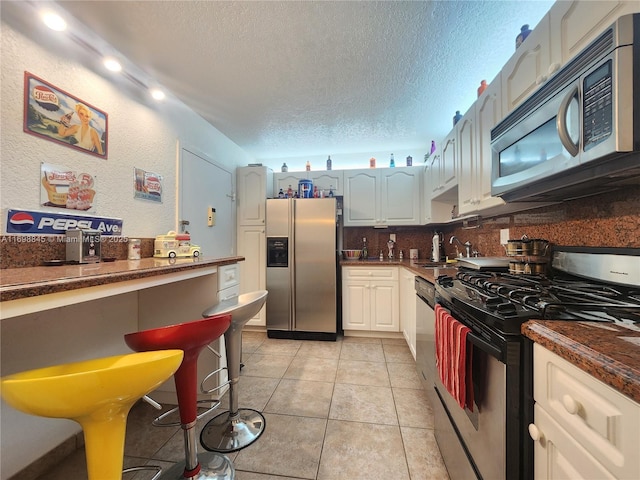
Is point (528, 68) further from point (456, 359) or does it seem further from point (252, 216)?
point (252, 216)

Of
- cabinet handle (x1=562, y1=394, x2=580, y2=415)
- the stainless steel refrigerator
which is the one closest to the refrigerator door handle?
the stainless steel refrigerator

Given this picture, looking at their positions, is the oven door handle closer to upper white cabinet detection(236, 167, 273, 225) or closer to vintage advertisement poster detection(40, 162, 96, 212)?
vintage advertisement poster detection(40, 162, 96, 212)

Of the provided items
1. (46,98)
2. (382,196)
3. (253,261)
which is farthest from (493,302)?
(253,261)

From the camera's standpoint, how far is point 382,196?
335 cm

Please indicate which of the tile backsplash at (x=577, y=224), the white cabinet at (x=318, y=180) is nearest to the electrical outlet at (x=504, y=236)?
the tile backsplash at (x=577, y=224)

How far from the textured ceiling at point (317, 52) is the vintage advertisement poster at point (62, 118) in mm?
511

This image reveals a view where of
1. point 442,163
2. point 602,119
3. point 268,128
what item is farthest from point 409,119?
point 602,119

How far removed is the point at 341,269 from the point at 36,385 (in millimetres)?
2633

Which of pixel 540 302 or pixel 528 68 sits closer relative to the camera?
pixel 540 302

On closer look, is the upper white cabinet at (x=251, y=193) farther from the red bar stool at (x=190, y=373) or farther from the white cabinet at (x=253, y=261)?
the red bar stool at (x=190, y=373)

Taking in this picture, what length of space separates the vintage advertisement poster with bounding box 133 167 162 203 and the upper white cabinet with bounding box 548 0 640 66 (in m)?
2.49

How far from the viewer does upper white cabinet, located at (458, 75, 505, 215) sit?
1.51m

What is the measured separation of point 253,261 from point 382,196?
6.33ft

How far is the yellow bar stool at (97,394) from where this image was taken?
57 centimetres
